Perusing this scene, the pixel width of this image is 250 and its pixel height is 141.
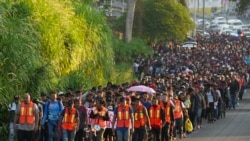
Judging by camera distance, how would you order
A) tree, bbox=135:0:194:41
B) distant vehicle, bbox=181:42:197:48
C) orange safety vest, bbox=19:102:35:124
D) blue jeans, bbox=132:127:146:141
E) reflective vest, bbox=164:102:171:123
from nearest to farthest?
1. orange safety vest, bbox=19:102:35:124
2. blue jeans, bbox=132:127:146:141
3. reflective vest, bbox=164:102:171:123
4. tree, bbox=135:0:194:41
5. distant vehicle, bbox=181:42:197:48

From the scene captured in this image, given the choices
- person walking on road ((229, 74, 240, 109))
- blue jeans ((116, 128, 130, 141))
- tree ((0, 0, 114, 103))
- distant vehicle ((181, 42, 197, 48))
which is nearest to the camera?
blue jeans ((116, 128, 130, 141))

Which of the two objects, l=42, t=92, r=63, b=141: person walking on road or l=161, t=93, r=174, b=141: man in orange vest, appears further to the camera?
l=161, t=93, r=174, b=141: man in orange vest

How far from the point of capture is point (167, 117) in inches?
862

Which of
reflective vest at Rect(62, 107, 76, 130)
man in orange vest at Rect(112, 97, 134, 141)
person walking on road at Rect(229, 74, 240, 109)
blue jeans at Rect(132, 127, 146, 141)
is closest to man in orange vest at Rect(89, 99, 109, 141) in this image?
man in orange vest at Rect(112, 97, 134, 141)

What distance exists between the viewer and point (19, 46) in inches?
868

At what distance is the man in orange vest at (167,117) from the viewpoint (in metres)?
21.9

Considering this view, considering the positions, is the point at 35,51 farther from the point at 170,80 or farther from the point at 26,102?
the point at 170,80

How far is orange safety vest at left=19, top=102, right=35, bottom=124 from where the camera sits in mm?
18969

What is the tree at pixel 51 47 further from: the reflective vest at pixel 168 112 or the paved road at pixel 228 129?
the paved road at pixel 228 129

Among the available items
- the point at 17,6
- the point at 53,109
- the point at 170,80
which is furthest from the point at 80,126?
the point at 170,80

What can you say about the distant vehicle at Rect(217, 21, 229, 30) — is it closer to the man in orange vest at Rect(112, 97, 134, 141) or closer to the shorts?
the shorts

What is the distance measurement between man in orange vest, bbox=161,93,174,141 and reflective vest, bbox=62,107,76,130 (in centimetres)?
315

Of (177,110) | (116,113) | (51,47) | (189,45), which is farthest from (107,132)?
(189,45)

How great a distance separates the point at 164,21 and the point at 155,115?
33.8 meters
